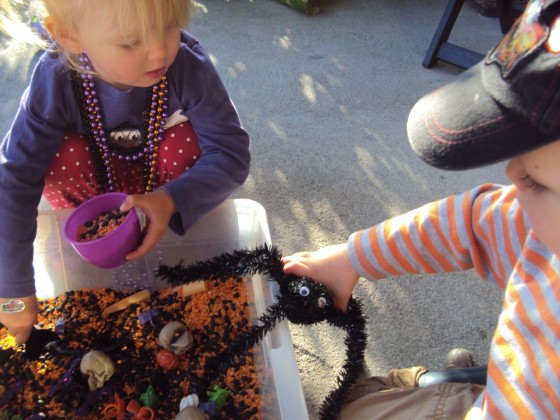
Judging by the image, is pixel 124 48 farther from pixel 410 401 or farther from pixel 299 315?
pixel 410 401

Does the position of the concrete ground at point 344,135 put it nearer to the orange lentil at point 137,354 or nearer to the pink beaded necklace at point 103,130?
the orange lentil at point 137,354

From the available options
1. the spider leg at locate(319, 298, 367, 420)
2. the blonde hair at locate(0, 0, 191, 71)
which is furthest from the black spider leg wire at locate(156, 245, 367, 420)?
the blonde hair at locate(0, 0, 191, 71)

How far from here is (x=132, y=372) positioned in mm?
915

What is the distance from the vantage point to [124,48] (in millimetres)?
733

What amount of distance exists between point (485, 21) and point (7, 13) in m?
1.79

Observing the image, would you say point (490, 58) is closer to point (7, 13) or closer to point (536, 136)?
point (536, 136)

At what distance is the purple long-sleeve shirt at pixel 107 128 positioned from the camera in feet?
2.75

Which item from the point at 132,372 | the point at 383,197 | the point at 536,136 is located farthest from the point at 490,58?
the point at 383,197

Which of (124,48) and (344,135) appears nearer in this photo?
(124,48)

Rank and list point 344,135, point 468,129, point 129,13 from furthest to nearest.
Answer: point 344,135
point 129,13
point 468,129

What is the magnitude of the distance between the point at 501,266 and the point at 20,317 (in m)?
0.74

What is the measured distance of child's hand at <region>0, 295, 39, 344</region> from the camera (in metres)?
0.85

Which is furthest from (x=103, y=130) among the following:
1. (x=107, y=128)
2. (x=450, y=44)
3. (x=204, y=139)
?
(x=450, y=44)

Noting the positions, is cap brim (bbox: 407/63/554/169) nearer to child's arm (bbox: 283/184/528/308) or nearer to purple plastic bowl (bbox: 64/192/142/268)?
child's arm (bbox: 283/184/528/308)
